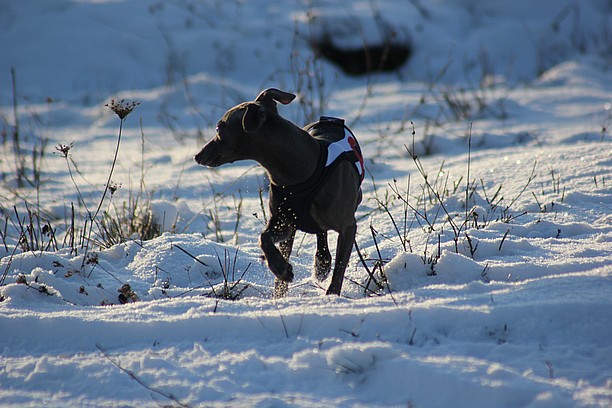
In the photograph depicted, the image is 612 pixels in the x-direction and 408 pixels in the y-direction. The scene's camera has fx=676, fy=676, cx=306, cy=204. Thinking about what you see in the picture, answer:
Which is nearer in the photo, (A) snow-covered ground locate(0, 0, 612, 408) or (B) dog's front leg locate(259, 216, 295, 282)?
(A) snow-covered ground locate(0, 0, 612, 408)

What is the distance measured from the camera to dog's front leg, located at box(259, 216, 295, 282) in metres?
2.99

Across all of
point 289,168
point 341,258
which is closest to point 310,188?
point 289,168

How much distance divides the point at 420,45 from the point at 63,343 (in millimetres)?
10734

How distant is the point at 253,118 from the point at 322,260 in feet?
3.22

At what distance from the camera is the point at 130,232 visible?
4.66m

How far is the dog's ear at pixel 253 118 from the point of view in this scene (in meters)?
2.96

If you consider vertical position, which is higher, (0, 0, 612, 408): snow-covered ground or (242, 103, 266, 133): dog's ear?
(242, 103, 266, 133): dog's ear

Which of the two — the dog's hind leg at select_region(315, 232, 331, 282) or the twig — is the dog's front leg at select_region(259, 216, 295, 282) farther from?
the twig

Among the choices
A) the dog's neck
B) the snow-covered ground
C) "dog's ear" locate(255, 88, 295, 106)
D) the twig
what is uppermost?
"dog's ear" locate(255, 88, 295, 106)

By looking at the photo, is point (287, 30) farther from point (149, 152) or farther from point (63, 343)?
point (63, 343)

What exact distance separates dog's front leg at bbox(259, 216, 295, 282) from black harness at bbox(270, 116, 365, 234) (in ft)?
0.12

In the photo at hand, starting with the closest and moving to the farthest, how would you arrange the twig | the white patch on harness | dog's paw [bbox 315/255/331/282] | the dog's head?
the twig → the dog's head → the white patch on harness → dog's paw [bbox 315/255/331/282]

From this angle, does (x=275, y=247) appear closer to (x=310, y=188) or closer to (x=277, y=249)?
(x=277, y=249)

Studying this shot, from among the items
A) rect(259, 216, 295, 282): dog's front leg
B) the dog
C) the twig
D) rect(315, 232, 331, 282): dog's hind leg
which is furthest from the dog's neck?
the twig
